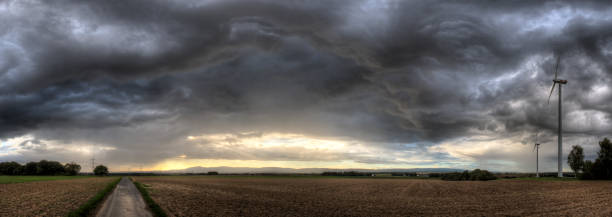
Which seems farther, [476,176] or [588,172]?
[476,176]

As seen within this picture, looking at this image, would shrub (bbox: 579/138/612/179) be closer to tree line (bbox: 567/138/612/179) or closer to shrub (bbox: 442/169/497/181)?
tree line (bbox: 567/138/612/179)

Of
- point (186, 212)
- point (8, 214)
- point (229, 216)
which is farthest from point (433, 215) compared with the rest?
point (8, 214)

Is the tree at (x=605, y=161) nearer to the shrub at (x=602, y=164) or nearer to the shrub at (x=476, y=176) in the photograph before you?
the shrub at (x=602, y=164)

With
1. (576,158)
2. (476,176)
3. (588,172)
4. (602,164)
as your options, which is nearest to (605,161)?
(602,164)

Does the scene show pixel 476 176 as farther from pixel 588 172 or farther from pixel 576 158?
pixel 588 172

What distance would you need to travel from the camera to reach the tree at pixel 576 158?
123 metres

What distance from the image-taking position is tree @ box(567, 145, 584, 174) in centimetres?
12331

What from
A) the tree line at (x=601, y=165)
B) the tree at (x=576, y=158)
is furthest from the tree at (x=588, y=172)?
the tree at (x=576, y=158)

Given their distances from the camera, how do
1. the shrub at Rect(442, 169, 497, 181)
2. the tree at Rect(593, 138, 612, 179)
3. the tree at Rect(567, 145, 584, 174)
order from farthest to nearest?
the shrub at Rect(442, 169, 497, 181), the tree at Rect(567, 145, 584, 174), the tree at Rect(593, 138, 612, 179)

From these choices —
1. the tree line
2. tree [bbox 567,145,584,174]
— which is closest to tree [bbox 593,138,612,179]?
the tree line

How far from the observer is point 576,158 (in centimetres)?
12419

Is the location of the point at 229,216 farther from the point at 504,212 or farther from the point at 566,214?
the point at 566,214

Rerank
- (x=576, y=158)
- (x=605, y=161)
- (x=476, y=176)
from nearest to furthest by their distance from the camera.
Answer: (x=605, y=161) → (x=576, y=158) → (x=476, y=176)

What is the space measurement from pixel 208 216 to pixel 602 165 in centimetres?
11686
